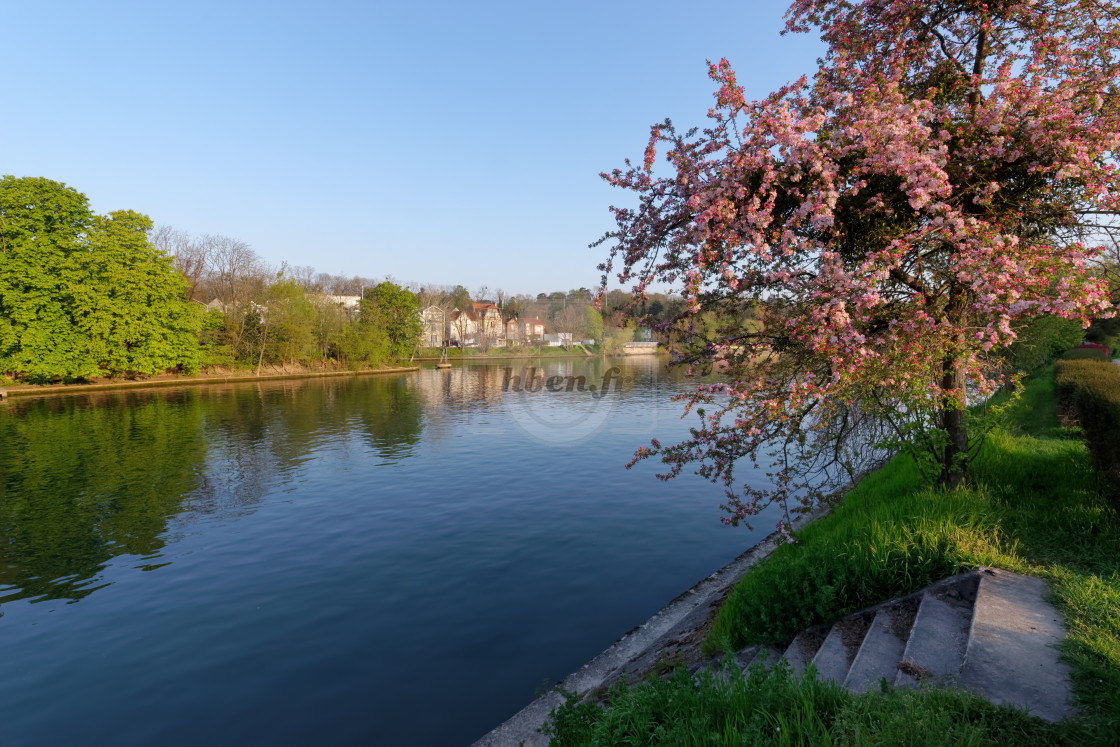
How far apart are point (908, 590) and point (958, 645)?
1160 millimetres

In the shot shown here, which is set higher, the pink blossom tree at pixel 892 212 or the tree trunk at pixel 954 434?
the pink blossom tree at pixel 892 212

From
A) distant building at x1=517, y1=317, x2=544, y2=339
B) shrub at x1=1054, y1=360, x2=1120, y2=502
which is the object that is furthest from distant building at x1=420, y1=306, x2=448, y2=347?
shrub at x1=1054, y1=360, x2=1120, y2=502

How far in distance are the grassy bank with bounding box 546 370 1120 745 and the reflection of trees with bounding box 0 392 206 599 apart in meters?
12.1

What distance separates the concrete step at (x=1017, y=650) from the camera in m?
3.71

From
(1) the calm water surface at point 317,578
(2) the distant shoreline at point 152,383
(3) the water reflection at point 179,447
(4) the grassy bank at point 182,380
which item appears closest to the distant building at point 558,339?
(4) the grassy bank at point 182,380

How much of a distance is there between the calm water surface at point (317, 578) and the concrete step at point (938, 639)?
4686mm

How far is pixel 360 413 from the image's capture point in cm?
3294

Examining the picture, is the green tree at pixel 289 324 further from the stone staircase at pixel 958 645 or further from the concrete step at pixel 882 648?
the concrete step at pixel 882 648

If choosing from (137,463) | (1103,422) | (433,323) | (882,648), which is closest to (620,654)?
(882,648)

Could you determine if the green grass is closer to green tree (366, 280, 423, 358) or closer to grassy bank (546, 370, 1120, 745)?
grassy bank (546, 370, 1120, 745)

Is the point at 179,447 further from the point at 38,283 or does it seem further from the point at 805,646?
the point at 38,283

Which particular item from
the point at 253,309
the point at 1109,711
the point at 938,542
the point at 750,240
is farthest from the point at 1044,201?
the point at 253,309

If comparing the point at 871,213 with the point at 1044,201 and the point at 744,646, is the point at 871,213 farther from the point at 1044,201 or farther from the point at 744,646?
the point at 744,646

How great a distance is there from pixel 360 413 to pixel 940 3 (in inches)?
1277
